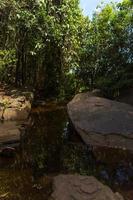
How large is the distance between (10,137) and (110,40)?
716cm

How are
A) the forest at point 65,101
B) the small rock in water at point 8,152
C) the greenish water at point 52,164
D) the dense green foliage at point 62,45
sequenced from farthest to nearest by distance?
the dense green foliage at point 62,45, the small rock in water at point 8,152, the forest at point 65,101, the greenish water at point 52,164

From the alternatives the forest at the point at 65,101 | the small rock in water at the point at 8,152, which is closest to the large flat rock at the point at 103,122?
the forest at the point at 65,101

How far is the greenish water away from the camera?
6840 millimetres

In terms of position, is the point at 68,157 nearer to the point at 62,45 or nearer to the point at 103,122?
the point at 103,122

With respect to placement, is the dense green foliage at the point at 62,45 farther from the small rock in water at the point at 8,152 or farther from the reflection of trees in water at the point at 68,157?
the small rock in water at the point at 8,152

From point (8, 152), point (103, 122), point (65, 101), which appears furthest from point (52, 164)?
point (65, 101)

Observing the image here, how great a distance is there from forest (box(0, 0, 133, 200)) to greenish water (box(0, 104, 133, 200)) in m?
0.02

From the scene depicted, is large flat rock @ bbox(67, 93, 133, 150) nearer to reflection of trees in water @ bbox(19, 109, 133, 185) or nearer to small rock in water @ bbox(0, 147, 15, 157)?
reflection of trees in water @ bbox(19, 109, 133, 185)

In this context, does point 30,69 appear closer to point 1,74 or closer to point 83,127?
point 1,74

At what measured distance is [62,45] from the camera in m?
15.4

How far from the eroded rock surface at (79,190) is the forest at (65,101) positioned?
0.01 m

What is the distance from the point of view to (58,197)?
5785 mm

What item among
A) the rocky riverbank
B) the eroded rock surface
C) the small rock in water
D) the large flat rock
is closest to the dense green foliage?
the rocky riverbank

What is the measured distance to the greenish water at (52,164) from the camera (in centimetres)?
684
